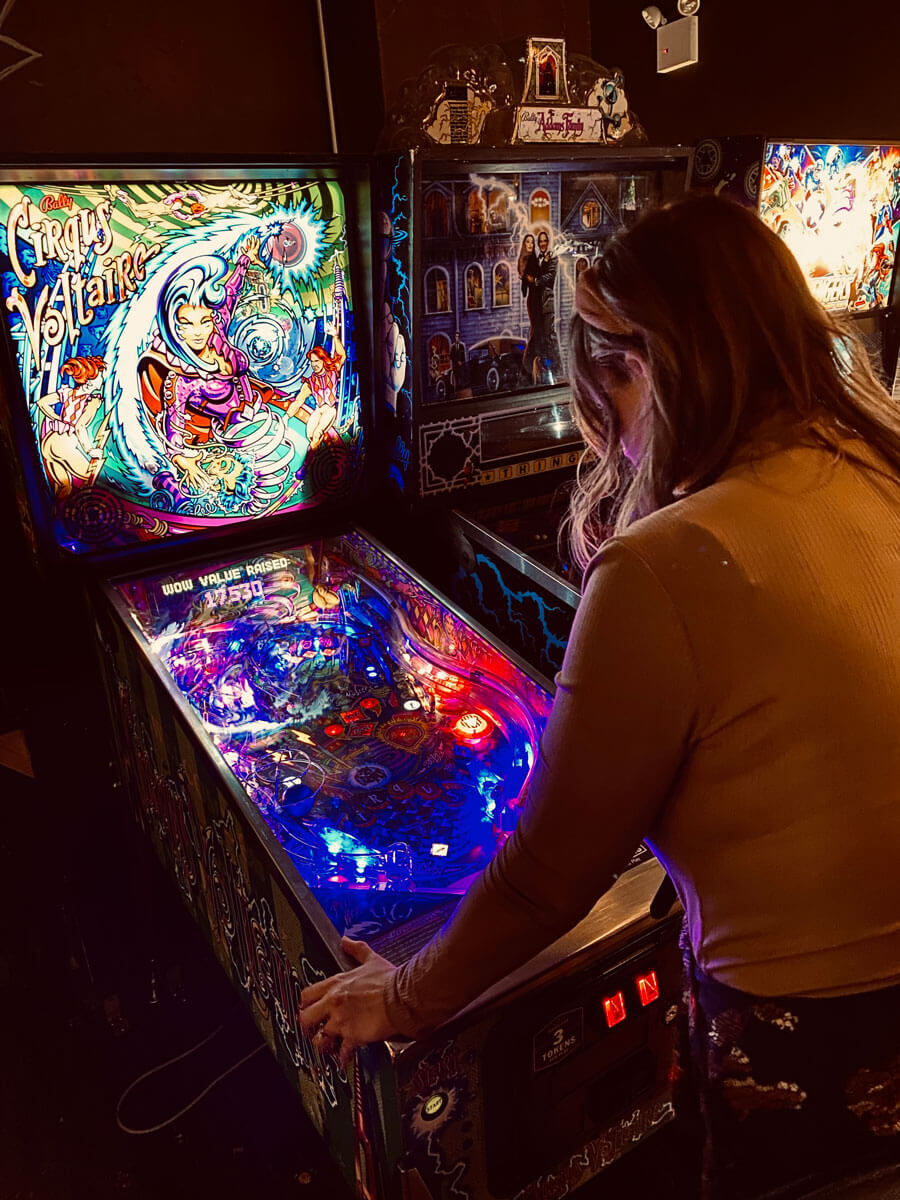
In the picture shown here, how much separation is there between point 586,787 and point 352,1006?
43 centimetres

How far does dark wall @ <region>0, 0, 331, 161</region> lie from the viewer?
1.86 metres

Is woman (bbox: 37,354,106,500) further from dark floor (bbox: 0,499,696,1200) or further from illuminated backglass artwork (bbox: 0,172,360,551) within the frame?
dark floor (bbox: 0,499,696,1200)

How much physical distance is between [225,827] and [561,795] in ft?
2.71

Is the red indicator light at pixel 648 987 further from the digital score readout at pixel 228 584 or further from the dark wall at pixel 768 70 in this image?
the dark wall at pixel 768 70

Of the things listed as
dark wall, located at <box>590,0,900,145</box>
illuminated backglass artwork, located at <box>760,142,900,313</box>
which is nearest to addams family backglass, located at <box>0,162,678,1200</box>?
illuminated backglass artwork, located at <box>760,142,900,313</box>

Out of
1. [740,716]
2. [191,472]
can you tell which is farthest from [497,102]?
[740,716]

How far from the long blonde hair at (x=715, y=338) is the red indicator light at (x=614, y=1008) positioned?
765 millimetres

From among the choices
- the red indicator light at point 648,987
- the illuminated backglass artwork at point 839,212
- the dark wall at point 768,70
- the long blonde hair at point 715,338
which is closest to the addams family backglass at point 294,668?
the red indicator light at point 648,987

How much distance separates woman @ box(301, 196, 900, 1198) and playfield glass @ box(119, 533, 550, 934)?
0.91 feet

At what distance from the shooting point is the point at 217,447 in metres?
1.87

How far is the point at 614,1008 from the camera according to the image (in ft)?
4.09

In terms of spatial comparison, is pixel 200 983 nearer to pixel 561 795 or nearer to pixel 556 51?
pixel 561 795

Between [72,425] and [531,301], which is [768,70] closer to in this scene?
[531,301]

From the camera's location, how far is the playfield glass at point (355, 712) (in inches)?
49.5
